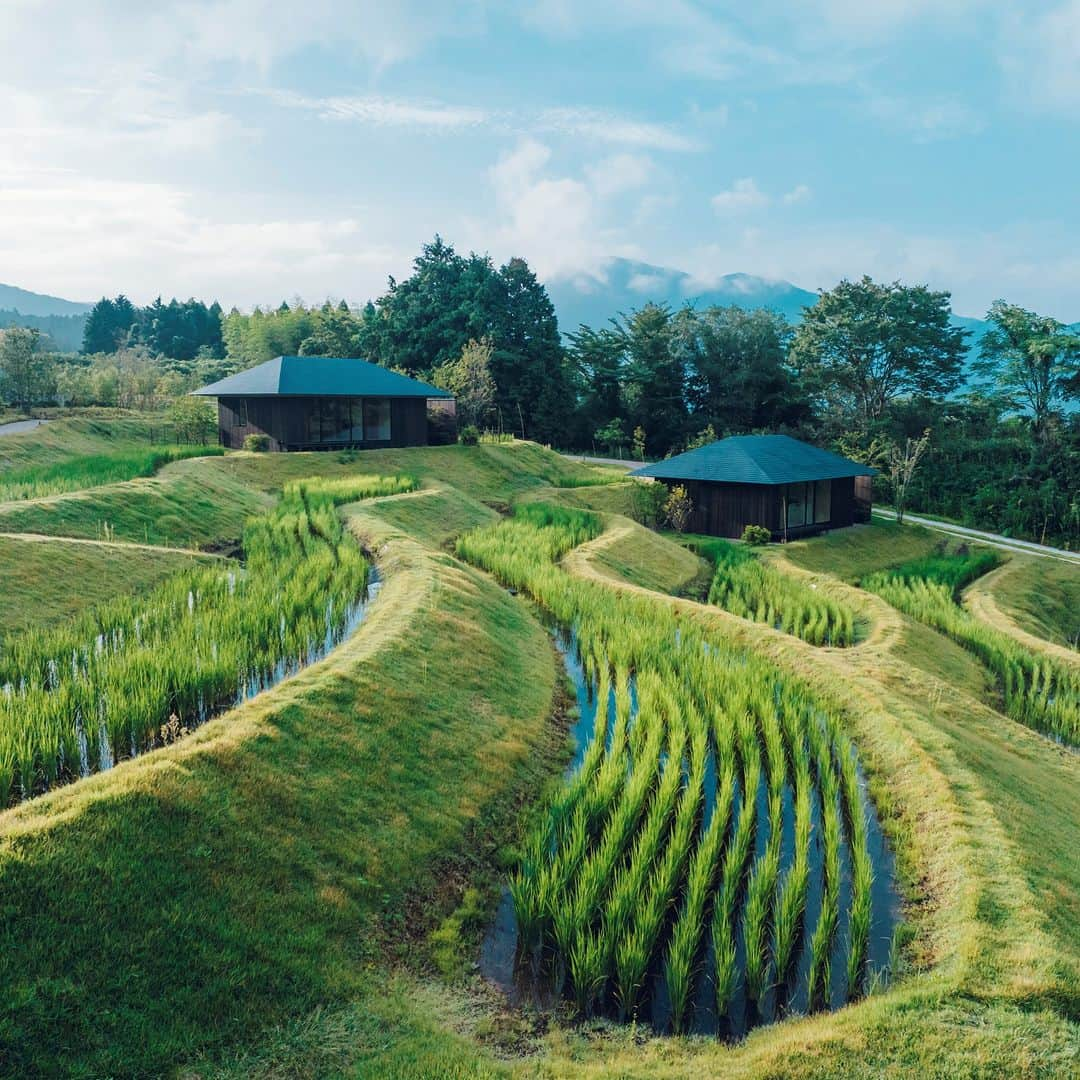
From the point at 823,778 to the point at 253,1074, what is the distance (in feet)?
21.1

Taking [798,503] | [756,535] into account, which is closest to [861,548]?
[798,503]

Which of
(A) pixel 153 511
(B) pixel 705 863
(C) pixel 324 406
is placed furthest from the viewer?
(C) pixel 324 406

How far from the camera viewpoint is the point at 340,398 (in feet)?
98.4

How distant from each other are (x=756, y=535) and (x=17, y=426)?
2643 cm

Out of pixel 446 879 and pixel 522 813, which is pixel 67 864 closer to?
pixel 446 879

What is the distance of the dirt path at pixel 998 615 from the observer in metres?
15.7

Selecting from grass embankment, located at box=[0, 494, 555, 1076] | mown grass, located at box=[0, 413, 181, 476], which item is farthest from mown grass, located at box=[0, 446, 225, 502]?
grass embankment, located at box=[0, 494, 555, 1076]

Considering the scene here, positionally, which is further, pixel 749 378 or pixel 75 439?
pixel 749 378

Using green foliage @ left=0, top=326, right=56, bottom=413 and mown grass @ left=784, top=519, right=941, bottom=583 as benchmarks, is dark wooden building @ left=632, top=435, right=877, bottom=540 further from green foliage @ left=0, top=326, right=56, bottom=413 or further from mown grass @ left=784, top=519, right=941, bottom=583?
green foliage @ left=0, top=326, right=56, bottom=413

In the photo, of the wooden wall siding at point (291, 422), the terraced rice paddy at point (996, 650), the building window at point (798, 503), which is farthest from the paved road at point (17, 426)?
the terraced rice paddy at point (996, 650)

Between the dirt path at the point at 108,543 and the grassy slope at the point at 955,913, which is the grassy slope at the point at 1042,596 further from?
the dirt path at the point at 108,543

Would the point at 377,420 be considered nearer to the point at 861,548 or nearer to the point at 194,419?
the point at 194,419

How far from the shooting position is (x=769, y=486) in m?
25.5

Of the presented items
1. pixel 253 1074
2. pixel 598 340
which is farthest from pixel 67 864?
pixel 598 340
